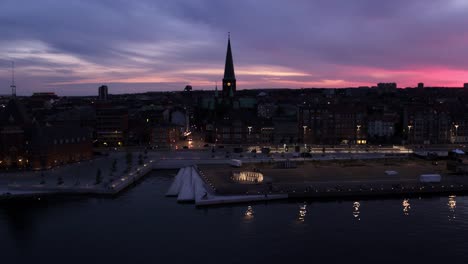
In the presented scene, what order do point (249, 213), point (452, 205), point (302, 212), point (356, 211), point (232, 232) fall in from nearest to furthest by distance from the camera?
1. point (232, 232)
2. point (249, 213)
3. point (302, 212)
4. point (356, 211)
5. point (452, 205)

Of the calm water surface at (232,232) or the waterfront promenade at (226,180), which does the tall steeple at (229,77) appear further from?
the calm water surface at (232,232)

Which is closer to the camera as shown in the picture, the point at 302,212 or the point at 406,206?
the point at 302,212

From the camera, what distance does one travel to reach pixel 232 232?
2366 centimetres

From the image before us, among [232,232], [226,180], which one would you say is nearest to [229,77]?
[226,180]

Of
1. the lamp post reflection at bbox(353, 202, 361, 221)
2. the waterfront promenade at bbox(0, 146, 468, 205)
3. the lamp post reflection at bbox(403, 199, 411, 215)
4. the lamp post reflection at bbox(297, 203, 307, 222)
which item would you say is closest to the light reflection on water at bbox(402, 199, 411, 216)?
the lamp post reflection at bbox(403, 199, 411, 215)

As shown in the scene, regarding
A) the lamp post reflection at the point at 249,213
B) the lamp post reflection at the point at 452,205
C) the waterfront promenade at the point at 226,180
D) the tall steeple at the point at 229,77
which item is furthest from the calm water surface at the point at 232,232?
the tall steeple at the point at 229,77

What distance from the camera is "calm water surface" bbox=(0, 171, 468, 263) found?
67.5 feet

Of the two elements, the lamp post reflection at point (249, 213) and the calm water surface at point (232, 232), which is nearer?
the calm water surface at point (232, 232)

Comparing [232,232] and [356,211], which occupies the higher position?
[356,211]

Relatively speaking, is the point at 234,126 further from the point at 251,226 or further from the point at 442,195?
the point at 251,226

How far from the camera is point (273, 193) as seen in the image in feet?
101

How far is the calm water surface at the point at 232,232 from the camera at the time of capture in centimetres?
2058

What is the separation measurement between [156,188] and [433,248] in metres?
19.1

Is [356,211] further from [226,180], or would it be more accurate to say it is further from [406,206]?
[226,180]
